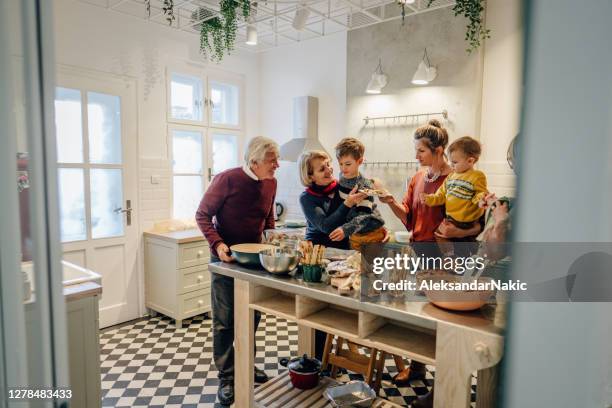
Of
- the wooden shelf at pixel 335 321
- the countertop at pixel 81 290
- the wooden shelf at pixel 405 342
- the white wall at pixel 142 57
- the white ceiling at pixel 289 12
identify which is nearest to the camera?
the wooden shelf at pixel 405 342

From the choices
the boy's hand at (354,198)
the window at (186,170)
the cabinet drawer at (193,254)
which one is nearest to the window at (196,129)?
the window at (186,170)

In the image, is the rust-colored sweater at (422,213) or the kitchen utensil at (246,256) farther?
the rust-colored sweater at (422,213)

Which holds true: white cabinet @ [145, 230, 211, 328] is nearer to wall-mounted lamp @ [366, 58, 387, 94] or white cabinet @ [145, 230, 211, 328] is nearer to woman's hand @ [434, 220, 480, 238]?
wall-mounted lamp @ [366, 58, 387, 94]

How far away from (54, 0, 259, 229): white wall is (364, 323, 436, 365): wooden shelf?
3.26m

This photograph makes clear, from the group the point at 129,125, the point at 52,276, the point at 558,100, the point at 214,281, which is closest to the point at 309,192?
the point at 214,281

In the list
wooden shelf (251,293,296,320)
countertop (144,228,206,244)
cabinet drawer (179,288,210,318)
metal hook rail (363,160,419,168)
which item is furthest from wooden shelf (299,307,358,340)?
metal hook rail (363,160,419,168)

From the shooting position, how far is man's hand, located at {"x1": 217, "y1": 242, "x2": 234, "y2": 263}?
245 cm

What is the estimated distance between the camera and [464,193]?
2.23 meters

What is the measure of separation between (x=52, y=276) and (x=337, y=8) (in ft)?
13.8

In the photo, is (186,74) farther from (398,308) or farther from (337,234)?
(398,308)

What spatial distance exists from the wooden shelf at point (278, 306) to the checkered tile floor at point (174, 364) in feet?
3.24

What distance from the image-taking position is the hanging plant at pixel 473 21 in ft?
11.2

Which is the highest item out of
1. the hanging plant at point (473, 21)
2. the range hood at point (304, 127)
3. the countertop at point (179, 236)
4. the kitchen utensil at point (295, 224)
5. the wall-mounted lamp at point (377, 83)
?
the hanging plant at point (473, 21)

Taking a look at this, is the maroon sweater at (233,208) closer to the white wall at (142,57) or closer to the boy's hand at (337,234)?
the boy's hand at (337,234)
